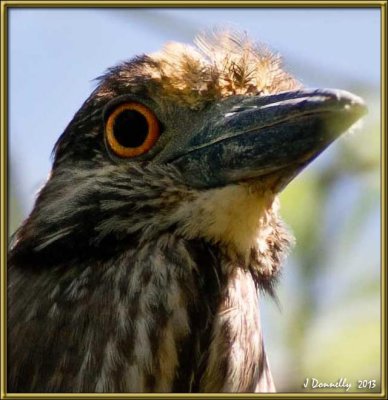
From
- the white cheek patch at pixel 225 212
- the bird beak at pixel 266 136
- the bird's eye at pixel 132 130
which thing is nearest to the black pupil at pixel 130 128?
the bird's eye at pixel 132 130

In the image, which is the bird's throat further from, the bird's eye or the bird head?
the bird's eye

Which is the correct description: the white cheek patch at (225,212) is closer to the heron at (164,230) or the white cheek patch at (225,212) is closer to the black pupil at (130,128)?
the heron at (164,230)

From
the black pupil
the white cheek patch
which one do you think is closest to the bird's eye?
the black pupil

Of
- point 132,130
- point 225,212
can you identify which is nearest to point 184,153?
point 132,130

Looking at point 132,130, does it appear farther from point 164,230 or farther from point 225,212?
point 225,212

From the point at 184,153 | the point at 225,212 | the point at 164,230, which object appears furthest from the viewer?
the point at 184,153

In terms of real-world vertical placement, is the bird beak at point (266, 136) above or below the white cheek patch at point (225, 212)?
above

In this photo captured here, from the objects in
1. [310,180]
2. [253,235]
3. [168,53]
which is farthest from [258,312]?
[310,180]
